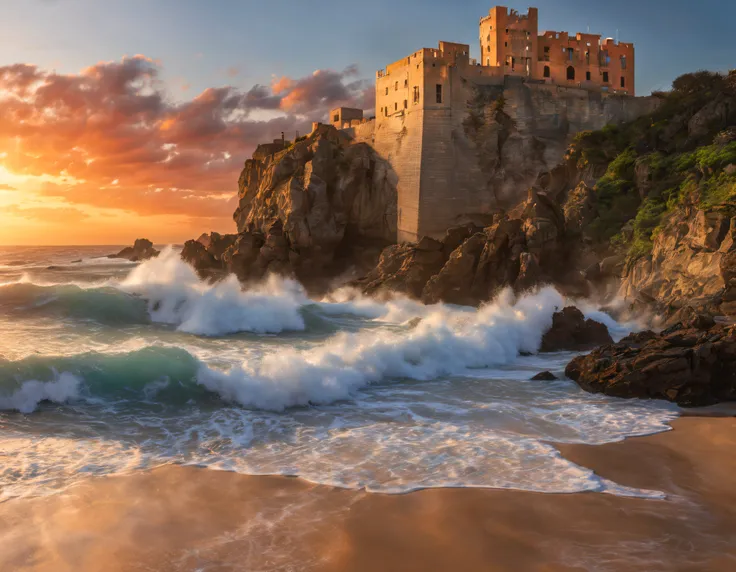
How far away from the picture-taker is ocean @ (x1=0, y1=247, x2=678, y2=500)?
28.4 feet

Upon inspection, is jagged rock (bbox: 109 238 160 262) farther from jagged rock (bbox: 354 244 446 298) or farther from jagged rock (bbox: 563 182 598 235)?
jagged rock (bbox: 563 182 598 235)

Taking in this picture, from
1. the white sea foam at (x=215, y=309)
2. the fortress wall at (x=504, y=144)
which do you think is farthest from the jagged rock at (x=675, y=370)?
the fortress wall at (x=504, y=144)

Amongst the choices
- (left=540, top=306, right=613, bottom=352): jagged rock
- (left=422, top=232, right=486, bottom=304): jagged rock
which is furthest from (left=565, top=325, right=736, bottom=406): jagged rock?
(left=422, top=232, right=486, bottom=304): jagged rock

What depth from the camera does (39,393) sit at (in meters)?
12.1

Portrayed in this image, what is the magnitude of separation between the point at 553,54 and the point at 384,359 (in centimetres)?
4242

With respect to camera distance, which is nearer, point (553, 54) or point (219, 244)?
point (219, 244)

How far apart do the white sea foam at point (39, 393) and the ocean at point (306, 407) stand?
0.03 metres

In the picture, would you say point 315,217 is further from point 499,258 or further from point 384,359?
point 384,359

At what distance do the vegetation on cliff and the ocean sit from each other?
8.42m

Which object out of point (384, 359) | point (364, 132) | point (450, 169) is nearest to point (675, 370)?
point (384, 359)

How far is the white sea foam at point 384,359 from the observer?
12734 millimetres

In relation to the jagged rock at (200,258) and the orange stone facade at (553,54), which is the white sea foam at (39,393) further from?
the orange stone facade at (553,54)

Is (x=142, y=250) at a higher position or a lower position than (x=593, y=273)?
higher

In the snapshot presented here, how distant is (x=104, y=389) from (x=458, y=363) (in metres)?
8.60
